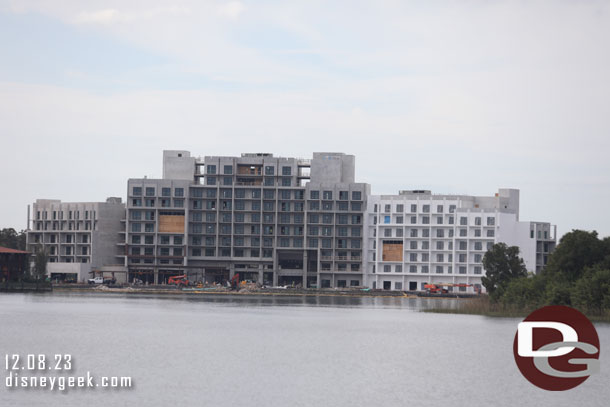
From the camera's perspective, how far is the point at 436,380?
54.2 meters

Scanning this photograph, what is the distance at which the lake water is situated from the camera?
46.7 meters

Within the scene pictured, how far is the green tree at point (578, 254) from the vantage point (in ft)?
322

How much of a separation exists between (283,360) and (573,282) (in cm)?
4346

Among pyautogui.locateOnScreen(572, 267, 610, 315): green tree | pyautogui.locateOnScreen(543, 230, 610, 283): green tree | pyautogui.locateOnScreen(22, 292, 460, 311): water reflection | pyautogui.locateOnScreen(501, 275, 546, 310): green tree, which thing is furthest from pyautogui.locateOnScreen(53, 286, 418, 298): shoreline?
pyautogui.locateOnScreen(572, 267, 610, 315): green tree

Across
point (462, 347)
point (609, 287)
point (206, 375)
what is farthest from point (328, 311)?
point (206, 375)

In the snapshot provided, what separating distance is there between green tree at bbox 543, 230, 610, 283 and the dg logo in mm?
13024

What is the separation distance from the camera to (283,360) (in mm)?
61625

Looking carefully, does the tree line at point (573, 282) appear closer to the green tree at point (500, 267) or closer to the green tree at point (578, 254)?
the green tree at point (578, 254)

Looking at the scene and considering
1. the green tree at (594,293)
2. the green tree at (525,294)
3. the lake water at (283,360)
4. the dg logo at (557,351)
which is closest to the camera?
the lake water at (283,360)

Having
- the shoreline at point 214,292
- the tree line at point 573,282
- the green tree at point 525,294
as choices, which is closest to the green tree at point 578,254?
the tree line at point 573,282

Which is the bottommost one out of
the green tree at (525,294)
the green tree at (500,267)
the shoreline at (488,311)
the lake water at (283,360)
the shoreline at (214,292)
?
the shoreline at (214,292)

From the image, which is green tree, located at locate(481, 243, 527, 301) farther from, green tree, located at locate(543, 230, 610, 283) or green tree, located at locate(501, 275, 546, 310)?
green tree, located at locate(543, 230, 610, 283)

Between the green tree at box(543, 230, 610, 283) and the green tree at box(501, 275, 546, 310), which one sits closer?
the green tree at box(543, 230, 610, 283)

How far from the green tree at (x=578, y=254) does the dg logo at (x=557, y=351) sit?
1302 centimetres
